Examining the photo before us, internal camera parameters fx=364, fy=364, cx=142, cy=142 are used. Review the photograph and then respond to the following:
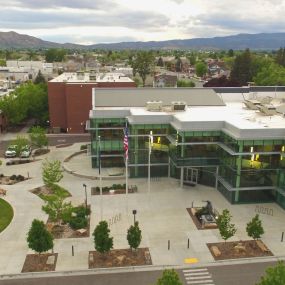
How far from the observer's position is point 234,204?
147ft

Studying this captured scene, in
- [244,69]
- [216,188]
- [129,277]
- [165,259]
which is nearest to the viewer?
[129,277]

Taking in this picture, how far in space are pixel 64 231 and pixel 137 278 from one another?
11005 millimetres

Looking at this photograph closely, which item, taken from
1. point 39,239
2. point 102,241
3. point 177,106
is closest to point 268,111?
point 177,106

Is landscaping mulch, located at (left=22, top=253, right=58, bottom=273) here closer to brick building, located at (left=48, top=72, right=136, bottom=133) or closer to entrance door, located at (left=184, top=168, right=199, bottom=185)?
entrance door, located at (left=184, top=168, right=199, bottom=185)

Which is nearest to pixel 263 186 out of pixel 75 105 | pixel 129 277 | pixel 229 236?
pixel 229 236

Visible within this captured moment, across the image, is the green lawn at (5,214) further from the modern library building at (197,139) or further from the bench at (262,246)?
the bench at (262,246)

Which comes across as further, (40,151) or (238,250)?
(40,151)

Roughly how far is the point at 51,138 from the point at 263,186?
1886 inches

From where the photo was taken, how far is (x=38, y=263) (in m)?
32.5

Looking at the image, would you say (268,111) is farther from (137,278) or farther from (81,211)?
(137,278)

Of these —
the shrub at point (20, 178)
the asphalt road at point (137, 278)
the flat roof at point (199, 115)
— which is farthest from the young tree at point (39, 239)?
the shrub at point (20, 178)

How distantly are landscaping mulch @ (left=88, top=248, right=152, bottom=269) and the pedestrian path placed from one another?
3.54 metres

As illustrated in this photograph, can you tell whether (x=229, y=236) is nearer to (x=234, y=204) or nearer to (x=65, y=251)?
(x=234, y=204)

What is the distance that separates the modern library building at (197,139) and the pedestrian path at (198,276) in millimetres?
14981
